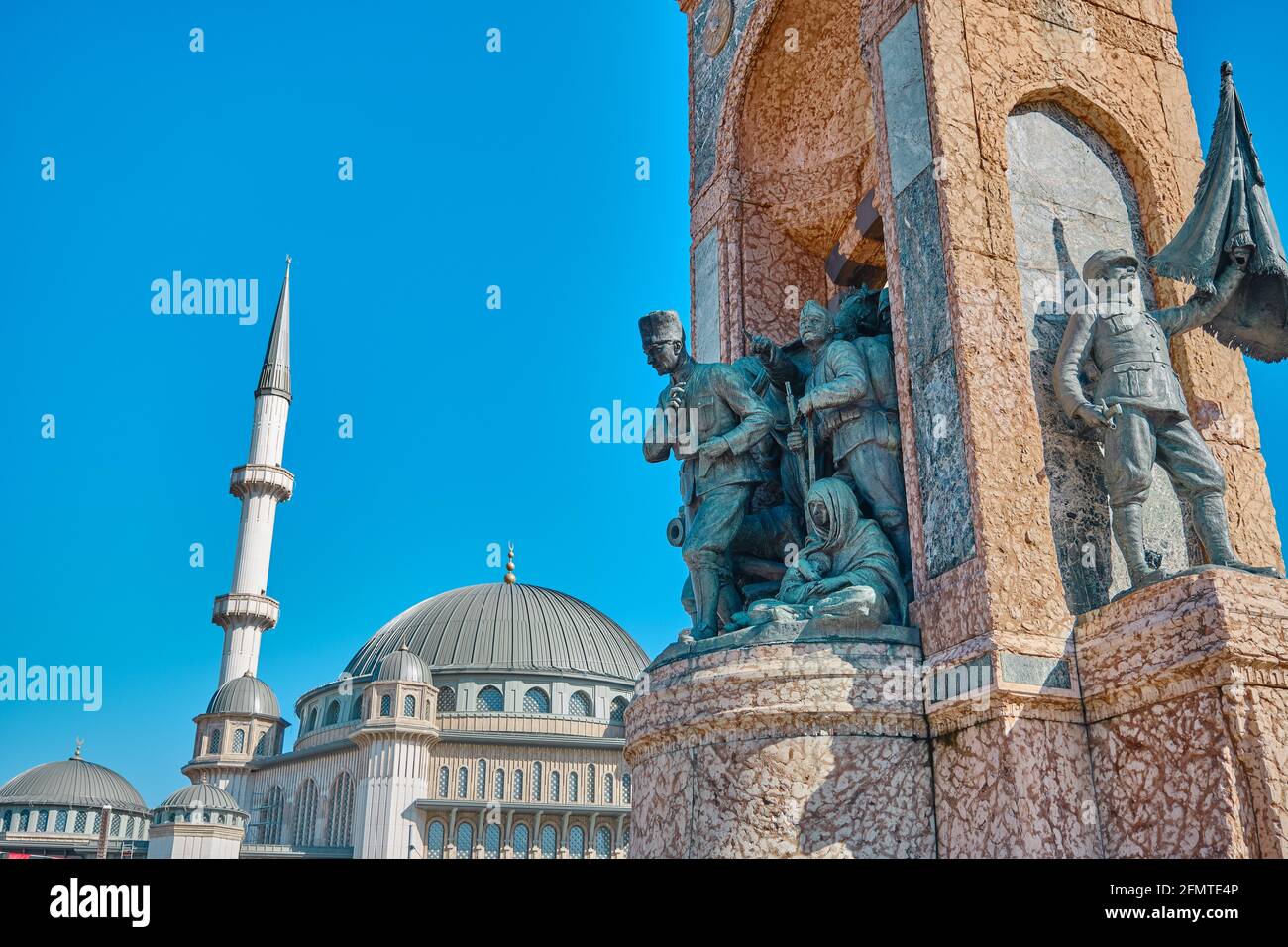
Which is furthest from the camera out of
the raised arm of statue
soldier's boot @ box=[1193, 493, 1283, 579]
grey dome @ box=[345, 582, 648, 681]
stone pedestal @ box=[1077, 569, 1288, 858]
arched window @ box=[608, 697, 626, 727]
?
grey dome @ box=[345, 582, 648, 681]

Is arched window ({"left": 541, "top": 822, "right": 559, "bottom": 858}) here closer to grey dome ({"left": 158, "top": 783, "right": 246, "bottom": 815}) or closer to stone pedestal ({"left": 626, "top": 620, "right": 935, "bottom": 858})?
grey dome ({"left": 158, "top": 783, "right": 246, "bottom": 815})

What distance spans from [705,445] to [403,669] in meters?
60.0

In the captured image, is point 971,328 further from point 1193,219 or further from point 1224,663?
point 1224,663

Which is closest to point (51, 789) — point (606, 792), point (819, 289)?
point (606, 792)

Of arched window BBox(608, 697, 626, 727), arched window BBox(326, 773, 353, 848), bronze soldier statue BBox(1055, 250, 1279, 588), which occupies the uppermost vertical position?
arched window BBox(608, 697, 626, 727)

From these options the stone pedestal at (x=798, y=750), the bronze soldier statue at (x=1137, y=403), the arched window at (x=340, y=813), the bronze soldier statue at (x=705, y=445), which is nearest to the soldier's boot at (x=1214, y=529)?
the bronze soldier statue at (x=1137, y=403)

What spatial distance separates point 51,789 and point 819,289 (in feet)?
237

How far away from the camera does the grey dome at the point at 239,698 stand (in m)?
68.3

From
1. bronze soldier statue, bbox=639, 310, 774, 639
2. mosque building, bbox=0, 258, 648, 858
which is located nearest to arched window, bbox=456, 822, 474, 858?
mosque building, bbox=0, 258, 648, 858

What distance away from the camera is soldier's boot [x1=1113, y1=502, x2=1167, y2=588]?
593 cm

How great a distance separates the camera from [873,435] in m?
7.20

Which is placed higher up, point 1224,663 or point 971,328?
point 971,328

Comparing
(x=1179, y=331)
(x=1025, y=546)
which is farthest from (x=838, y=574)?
(x=1179, y=331)

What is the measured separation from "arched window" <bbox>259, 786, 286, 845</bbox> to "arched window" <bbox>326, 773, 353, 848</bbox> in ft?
17.2
